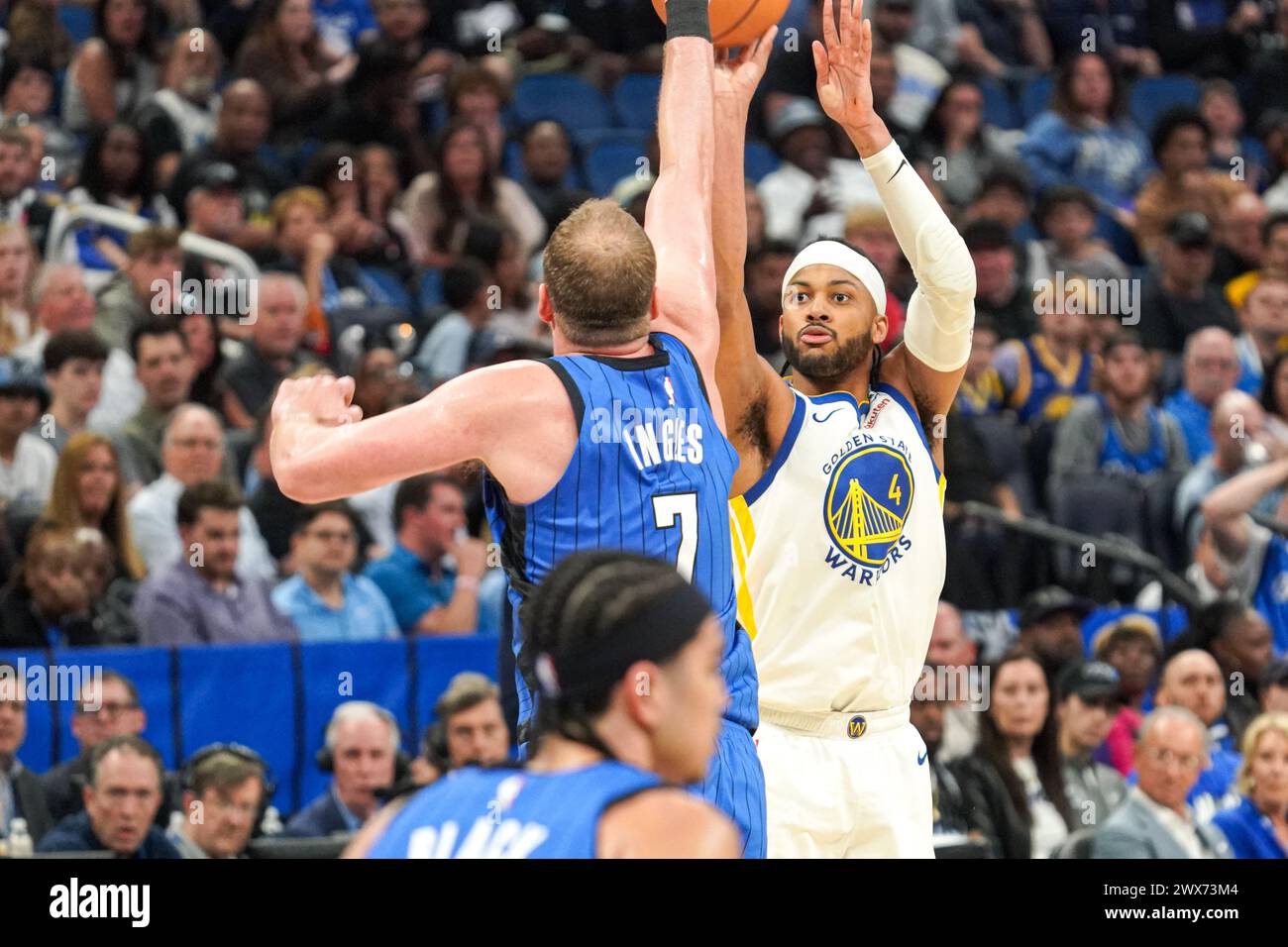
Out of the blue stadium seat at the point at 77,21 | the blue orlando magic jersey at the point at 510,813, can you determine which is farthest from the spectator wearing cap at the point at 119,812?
the blue stadium seat at the point at 77,21

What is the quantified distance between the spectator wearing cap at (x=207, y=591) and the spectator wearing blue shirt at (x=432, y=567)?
0.62 m

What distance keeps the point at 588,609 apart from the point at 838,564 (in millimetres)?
2574

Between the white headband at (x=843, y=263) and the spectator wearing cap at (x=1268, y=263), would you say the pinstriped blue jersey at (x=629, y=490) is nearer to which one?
the white headband at (x=843, y=263)

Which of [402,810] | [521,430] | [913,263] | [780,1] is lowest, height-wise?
[402,810]

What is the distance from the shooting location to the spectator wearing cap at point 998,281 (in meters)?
11.4

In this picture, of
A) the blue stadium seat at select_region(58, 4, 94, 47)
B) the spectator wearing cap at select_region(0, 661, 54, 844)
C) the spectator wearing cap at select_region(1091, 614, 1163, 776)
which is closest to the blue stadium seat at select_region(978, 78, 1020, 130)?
the spectator wearing cap at select_region(1091, 614, 1163, 776)

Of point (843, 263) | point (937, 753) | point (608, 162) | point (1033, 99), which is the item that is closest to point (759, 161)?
point (608, 162)

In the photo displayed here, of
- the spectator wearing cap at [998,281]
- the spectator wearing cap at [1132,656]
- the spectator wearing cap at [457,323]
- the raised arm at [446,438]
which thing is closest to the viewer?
the raised arm at [446,438]

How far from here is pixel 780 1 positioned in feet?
18.3

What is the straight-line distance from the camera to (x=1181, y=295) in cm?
1223

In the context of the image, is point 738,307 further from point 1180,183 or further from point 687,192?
point 1180,183
